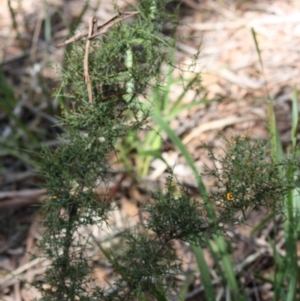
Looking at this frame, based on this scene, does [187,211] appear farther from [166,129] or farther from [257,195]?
[166,129]

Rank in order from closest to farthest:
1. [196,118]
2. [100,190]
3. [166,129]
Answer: [166,129]
[100,190]
[196,118]

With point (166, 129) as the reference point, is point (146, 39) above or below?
below

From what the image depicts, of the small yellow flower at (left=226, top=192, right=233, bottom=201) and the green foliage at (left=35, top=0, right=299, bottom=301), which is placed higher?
the green foliage at (left=35, top=0, right=299, bottom=301)

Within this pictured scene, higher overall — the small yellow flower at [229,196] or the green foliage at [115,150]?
the green foliage at [115,150]

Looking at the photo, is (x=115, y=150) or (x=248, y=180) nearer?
(x=248, y=180)

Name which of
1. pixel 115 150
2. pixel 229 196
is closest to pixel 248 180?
pixel 229 196

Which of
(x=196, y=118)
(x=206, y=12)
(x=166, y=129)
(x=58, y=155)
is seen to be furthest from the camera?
(x=206, y=12)

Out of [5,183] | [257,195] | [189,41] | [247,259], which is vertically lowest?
[257,195]

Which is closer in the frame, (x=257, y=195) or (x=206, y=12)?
(x=257, y=195)

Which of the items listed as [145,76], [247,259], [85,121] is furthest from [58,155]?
[247,259]

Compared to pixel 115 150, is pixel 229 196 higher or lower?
lower

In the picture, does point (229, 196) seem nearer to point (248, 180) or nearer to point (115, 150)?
point (248, 180)
